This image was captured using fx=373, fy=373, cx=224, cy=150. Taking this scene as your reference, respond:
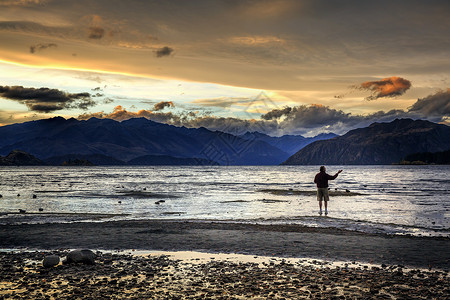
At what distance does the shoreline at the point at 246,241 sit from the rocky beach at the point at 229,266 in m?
0.04

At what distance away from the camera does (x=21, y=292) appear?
995 cm

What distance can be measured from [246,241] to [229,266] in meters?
4.80

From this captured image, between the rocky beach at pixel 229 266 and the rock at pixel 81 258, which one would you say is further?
the rock at pixel 81 258

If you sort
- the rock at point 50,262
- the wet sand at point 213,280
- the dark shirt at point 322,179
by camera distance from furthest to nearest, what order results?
the dark shirt at point 322,179
the rock at point 50,262
the wet sand at point 213,280

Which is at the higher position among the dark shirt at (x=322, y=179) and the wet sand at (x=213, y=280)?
the dark shirt at (x=322, y=179)

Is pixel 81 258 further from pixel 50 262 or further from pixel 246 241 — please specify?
pixel 246 241

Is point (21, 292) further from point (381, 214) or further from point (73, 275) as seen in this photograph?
point (381, 214)

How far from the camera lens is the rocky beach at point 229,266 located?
9.98m

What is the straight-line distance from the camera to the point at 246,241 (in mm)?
17344

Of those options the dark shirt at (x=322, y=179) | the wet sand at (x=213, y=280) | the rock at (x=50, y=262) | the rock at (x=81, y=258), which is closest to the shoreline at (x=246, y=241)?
the wet sand at (x=213, y=280)

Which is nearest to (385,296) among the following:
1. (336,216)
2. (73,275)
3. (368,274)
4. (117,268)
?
(368,274)

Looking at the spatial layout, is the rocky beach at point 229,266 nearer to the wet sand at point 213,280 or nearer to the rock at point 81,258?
the wet sand at point 213,280

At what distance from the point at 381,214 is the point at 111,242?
21217 millimetres

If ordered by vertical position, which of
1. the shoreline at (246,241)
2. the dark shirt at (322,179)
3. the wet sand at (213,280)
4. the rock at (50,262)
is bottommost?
the shoreline at (246,241)
